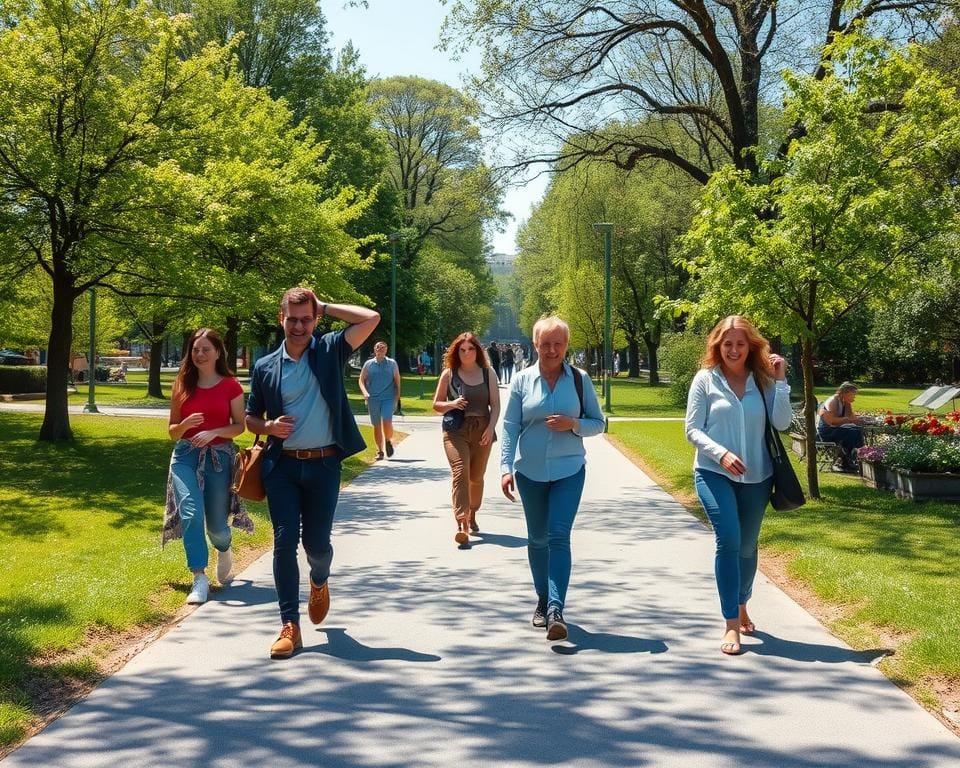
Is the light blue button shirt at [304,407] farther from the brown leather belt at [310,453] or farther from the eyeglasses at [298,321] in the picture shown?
the eyeglasses at [298,321]

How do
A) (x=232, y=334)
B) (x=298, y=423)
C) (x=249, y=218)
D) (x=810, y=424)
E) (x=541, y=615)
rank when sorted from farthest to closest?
1. (x=232, y=334)
2. (x=249, y=218)
3. (x=810, y=424)
4. (x=541, y=615)
5. (x=298, y=423)

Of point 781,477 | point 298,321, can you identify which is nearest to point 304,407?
point 298,321

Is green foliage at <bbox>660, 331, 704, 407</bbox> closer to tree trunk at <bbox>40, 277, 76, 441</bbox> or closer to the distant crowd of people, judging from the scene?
tree trunk at <bbox>40, 277, 76, 441</bbox>

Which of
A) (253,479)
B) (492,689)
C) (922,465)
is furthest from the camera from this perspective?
(922,465)

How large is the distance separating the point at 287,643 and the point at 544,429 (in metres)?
1.83

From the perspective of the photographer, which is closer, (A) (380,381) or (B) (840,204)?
(B) (840,204)

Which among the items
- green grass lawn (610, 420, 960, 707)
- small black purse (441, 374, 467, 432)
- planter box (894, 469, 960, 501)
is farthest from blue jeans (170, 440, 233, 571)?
planter box (894, 469, 960, 501)

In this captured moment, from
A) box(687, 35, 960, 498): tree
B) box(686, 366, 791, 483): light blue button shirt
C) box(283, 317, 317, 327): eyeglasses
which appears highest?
box(687, 35, 960, 498): tree

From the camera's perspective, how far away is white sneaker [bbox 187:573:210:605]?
7031 mm

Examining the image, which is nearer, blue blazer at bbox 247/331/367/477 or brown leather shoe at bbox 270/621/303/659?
brown leather shoe at bbox 270/621/303/659

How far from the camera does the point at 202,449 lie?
734 centimetres

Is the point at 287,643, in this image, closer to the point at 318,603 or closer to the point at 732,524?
the point at 318,603

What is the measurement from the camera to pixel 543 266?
66.4 metres

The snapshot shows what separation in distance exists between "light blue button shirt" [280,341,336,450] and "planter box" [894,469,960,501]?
8.52 meters
